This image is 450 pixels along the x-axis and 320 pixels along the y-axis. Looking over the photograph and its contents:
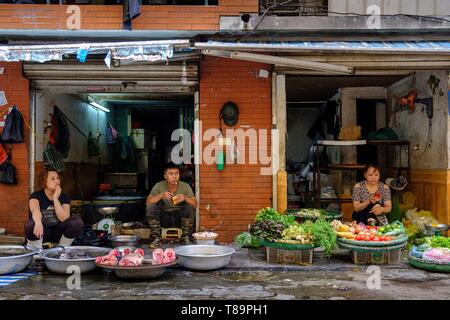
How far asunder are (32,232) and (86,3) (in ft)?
15.1

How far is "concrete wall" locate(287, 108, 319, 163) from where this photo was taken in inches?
635

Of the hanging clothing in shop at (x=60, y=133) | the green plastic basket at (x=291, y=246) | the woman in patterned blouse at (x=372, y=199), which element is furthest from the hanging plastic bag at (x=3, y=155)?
the woman in patterned blouse at (x=372, y=199)

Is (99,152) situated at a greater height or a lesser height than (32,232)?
greater

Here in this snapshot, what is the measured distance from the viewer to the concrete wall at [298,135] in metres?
16.1

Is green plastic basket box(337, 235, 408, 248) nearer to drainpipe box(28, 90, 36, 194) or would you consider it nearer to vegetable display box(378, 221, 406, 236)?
vegetable display box(378, 221, 406, 236)

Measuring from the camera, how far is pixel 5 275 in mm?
7016

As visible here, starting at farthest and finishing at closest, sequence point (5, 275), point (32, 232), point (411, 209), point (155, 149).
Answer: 1. point (155, 149)
2. point (411, 209)
3. point (32, 232)
4. point (5, 275)

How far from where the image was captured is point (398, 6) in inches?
371

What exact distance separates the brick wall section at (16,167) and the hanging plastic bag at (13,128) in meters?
0.14

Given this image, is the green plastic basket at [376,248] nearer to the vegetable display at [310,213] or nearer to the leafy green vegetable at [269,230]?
the leafy green vegetable at [269,230]

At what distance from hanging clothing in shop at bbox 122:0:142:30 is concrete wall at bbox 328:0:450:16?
3670 mm

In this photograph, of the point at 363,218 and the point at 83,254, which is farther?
the point at 363,218
